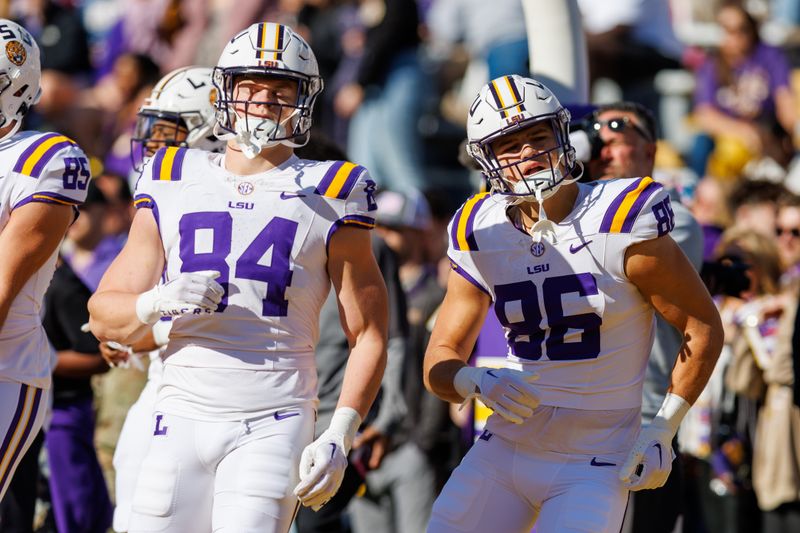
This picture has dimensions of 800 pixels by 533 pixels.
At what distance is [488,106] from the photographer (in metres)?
4.33

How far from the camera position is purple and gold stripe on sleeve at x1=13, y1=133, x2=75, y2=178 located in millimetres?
4281

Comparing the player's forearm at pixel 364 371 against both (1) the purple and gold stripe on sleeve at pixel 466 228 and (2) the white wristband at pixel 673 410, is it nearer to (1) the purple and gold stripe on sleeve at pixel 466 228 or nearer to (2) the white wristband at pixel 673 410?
(1) the purple and gold stripe on sleeve at pixel 466 228

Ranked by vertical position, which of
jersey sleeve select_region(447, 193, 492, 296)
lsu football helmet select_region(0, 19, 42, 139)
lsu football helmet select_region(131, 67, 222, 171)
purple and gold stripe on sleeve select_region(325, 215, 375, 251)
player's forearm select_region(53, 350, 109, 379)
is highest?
lsu football helmet select_region(0, 19, 42, 139)

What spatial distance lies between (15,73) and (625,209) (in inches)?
78.9

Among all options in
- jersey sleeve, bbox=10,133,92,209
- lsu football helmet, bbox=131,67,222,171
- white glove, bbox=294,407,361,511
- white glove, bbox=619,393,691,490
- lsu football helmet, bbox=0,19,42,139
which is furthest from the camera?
lsu football helmet, bbox=131,67,222,171

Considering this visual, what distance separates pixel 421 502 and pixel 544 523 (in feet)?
10.0

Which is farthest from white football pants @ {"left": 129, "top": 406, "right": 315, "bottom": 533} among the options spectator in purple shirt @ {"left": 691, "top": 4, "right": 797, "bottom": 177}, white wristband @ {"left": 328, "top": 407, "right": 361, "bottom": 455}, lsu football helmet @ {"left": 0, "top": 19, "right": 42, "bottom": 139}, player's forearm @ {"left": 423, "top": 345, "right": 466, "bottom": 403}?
spectator in purple shirt @ {"left": 691, "top": 4, "right": 797, "bottom": 177}

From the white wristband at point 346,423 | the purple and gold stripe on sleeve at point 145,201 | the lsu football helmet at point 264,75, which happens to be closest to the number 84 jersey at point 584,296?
the white wristband at point 346,423

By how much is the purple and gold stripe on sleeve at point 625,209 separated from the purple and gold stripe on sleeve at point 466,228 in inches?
16.6

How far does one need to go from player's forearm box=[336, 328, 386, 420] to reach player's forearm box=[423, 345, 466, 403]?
240mm

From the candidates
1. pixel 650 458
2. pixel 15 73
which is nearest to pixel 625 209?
pixel 650 458

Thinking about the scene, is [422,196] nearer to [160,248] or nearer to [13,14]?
[160,248]

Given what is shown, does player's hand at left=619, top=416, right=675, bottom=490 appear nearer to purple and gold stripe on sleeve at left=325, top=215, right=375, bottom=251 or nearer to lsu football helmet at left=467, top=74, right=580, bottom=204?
lsu football helmet at left=467, top=74, right=580, bottom=204

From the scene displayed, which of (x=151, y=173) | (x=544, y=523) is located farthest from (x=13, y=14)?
(x=544, y=523)
